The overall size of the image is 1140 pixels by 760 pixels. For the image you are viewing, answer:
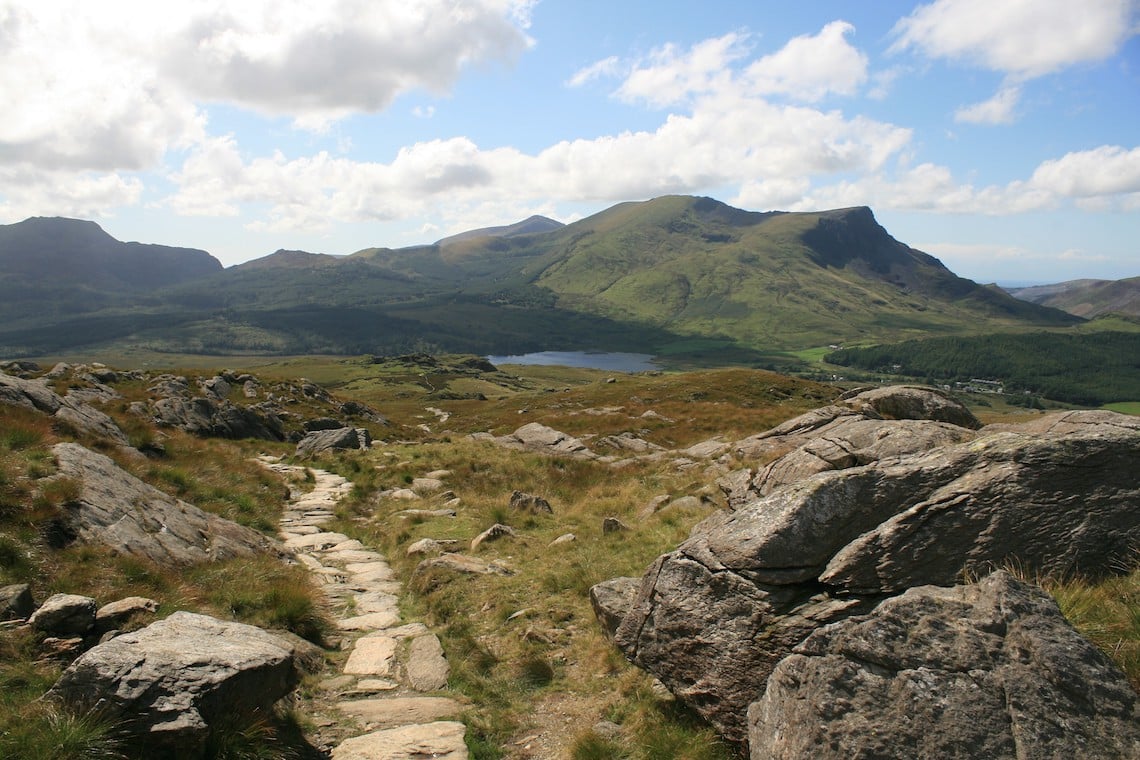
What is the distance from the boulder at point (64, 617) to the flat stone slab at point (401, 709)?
12.8ft

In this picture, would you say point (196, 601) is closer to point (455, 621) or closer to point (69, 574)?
point (69, 574)

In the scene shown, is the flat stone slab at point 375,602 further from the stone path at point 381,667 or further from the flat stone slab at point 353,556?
the flat stone slab at point 353,556

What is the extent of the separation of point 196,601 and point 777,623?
995 cm

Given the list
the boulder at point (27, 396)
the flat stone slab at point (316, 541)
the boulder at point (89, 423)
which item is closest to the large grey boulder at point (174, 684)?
the flat stone slab at point (316, 541)

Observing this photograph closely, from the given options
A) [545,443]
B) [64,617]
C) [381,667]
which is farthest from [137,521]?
[545,443]

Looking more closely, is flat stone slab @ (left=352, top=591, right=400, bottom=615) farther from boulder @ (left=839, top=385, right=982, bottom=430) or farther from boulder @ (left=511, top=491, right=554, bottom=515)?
boulder @ (left=839, top=385, right=982, bottom=430)

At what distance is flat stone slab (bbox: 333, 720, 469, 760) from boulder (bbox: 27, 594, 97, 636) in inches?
165

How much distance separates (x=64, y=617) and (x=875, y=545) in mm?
11700

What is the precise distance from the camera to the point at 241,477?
23031mm

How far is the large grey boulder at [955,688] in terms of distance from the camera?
5602 millimetres

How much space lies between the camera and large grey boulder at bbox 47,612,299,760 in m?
6.66

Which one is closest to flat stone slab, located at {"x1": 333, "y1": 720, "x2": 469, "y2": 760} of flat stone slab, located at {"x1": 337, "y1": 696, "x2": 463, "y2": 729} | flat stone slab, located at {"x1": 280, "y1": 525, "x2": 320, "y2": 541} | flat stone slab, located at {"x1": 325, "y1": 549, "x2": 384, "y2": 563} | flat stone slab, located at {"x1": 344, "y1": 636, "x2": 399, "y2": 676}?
flat stone slab, located at {"x1": 337, "y1": 696, "x2": 463, "y2": 729}

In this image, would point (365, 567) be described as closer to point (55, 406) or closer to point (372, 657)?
point (372, 657)

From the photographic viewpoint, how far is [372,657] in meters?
11.1
